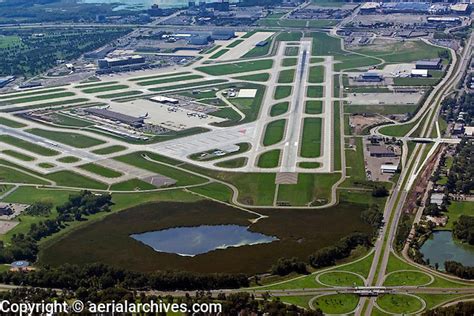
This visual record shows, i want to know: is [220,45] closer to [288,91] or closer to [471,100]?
[288,91]

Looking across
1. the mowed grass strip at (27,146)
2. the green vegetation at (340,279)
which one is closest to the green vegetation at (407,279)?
the green vegetation at (340,279)

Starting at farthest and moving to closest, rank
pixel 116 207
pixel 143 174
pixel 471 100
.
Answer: pixel 471 100 → pixel 143 174 → pixel 116 207

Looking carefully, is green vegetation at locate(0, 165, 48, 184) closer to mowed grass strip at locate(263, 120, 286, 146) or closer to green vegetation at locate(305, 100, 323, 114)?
mowed grass strip at locate(263, 120, 286, 146)

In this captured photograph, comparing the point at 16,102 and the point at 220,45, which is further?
the point at 220,45

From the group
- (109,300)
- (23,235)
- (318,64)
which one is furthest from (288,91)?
(109,300)

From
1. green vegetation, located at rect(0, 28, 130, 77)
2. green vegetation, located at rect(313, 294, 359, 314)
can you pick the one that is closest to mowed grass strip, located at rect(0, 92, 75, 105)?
green vegetation, located at rect(0, 28, 130, 77)

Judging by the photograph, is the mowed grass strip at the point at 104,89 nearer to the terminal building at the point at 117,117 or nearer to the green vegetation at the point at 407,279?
the terminal building at the point at 117,117

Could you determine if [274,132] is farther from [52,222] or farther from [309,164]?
[52,222]
